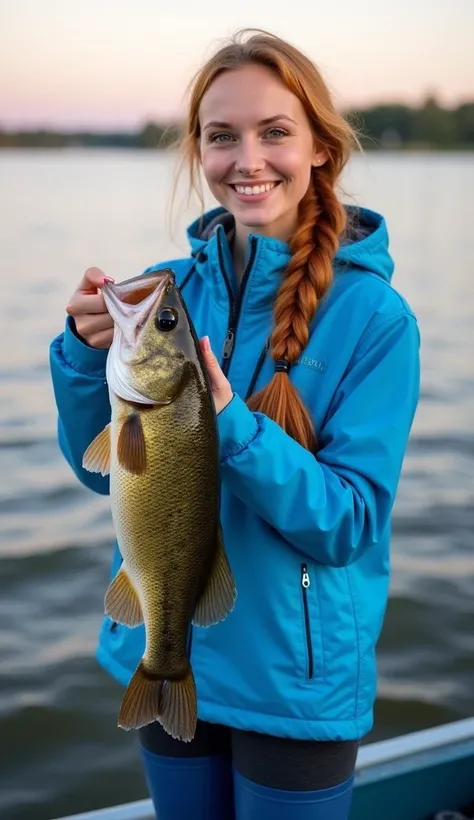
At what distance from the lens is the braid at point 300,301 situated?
2.46m

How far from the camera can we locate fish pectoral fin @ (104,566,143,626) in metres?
2.42

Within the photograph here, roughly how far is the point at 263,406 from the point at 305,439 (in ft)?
0.47

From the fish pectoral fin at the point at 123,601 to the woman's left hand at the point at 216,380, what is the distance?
51 centimetres

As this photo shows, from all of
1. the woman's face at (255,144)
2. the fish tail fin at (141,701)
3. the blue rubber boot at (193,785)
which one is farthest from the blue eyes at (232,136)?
the blue rubber boot at (193,785)

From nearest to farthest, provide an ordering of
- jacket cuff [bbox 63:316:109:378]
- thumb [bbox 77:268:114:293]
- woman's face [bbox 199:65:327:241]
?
thumb [bbox 77:268:114:293]
jacket cuff [bbox 63:316:109:378]
woman's face [bbox 199:65:327:241]

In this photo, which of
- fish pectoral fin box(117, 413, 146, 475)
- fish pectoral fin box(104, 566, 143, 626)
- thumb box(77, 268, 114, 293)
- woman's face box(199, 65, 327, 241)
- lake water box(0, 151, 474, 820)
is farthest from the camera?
lake water box(0, 151, 474, 820)

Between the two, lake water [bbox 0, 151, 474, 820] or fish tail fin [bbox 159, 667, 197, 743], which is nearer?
fish tail fin [bbox 159, 667, 197, 743]

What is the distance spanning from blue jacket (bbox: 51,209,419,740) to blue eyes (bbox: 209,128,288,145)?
0.98ft

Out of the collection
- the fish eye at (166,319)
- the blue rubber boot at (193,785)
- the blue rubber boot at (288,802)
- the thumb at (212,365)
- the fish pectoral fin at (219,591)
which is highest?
the fish eye at (166,319)

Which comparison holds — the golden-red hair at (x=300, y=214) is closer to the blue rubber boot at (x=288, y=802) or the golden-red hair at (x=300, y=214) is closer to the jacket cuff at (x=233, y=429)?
the jacket cuff at (x=233, y=429)

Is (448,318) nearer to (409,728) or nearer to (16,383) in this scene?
(16,383)

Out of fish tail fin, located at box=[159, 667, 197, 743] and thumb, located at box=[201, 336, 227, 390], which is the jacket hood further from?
fish tail fin, located at box=[159, 667, 197, 743]

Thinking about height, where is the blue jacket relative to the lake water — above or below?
above

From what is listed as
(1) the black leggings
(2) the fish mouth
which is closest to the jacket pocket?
(1) the black leggings
